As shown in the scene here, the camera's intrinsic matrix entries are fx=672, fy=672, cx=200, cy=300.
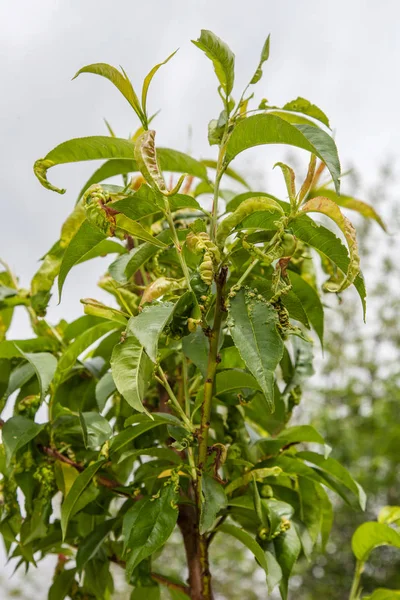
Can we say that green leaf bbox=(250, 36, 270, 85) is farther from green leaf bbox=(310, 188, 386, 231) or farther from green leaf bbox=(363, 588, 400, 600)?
green leaf bbox=(363, 588, 400, 600)

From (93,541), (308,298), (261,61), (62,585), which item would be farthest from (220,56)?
(62,585)

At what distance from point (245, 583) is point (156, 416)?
5.59 m

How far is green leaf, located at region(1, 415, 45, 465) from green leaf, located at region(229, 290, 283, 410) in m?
0.26

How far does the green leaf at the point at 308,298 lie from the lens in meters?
0.71

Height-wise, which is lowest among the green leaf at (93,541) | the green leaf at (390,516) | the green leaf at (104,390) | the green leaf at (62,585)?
the green leaf at (390,516)

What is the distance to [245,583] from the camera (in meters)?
5.71

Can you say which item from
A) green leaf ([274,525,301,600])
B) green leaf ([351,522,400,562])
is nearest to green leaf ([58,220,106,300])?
green leaf ([274,525,301,600])

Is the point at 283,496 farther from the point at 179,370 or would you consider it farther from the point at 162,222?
the point at 162,222

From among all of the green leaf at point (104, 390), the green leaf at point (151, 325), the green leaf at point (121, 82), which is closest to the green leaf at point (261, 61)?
the green leaf at point (121, 82)

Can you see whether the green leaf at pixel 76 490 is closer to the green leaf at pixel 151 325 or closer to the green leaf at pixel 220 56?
the green leaf at pixel 151 325

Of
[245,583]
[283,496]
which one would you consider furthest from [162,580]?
[245,583]

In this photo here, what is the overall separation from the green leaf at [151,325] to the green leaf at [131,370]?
0.09ft

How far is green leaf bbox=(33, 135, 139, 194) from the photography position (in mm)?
623

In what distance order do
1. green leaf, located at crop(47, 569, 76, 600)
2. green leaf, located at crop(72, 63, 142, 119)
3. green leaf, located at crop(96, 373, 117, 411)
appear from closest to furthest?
green leaf, located at crop(72, 63, 142, 119)
green leaf, located at crop(96, 373, 117, 411)
green leaf, located at crop(47, 569, 76, 600)
